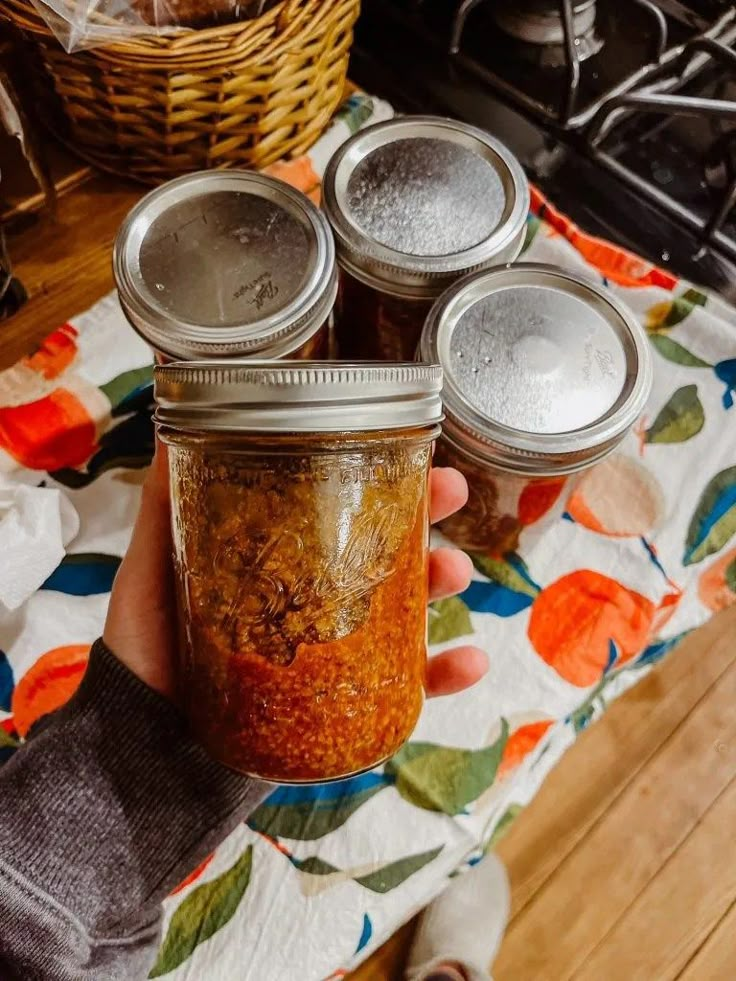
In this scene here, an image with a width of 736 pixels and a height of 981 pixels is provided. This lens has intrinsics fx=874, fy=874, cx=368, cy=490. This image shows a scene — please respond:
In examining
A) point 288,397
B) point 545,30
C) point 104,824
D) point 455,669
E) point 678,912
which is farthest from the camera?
point 545,30

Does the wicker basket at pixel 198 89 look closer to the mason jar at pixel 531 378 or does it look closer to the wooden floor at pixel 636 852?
the mason jar at pixel 531 378

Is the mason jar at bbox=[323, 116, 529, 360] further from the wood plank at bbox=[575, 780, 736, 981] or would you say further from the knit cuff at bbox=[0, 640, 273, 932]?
the wood plank at bbox=[575, 780, 736, 981]

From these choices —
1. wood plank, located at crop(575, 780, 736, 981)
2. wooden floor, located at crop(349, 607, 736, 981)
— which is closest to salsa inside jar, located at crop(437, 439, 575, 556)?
wooden floor, located at crop(349, 607, 736, 981)

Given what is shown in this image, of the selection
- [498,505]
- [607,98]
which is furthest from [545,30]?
[498,505]

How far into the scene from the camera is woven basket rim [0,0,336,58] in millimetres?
689

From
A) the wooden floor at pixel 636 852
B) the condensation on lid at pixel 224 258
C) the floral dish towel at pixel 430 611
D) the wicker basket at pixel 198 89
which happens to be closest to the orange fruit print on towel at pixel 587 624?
the floral dish towel at pixel 430 611

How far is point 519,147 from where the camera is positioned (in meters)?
0.89

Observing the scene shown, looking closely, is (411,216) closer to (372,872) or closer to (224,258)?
(224,258)

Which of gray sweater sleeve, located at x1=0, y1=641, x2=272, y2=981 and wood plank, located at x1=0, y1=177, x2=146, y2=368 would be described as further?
wood plank, located at x1=0, y1=177, x2=146, y2=368

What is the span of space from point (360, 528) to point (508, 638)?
327 mm

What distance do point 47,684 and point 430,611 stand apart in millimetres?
316

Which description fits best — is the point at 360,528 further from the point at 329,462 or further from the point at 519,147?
the point at 519,147

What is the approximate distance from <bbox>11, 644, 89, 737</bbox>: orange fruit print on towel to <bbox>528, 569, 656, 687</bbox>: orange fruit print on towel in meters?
0.38

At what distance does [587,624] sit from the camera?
0.75 meters
